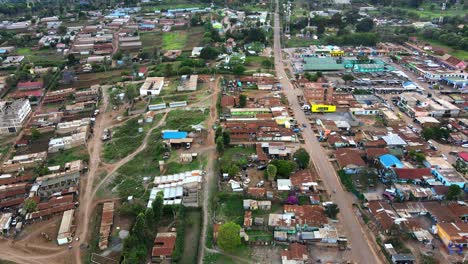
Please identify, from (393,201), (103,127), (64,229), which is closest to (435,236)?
(393,201)

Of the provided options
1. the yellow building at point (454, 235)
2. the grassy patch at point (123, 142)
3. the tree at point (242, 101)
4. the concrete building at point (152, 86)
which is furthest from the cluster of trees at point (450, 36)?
the grassy patch at point (123, 142)

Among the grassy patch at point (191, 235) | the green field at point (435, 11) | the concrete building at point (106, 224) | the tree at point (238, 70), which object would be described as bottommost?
the grassy patch at point (191, 235)

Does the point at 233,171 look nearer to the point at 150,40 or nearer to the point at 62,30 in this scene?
the point at 150,40

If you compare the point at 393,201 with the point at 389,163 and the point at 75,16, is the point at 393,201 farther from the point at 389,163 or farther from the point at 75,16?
the point at 75,16

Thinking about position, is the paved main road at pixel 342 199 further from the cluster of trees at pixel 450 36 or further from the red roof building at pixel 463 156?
the cluster of trees at pixel 450 36

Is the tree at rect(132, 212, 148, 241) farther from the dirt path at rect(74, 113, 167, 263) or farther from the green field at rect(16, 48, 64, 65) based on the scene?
the green field at rect(16, 48, 64, 65)

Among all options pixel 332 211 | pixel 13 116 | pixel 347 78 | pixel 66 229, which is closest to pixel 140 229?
pixel 66 229

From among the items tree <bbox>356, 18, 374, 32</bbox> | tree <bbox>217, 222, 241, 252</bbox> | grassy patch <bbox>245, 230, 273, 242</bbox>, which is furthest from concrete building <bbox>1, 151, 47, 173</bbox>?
tree <bbox>356, 18, 374, 32</bbox>
